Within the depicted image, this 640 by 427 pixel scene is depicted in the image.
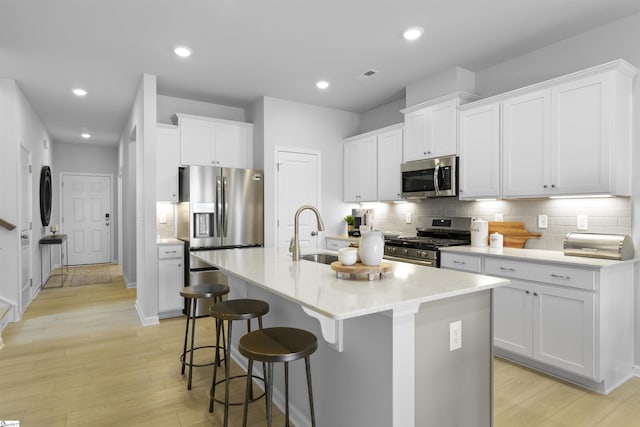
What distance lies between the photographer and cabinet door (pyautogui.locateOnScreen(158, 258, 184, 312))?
4.36m

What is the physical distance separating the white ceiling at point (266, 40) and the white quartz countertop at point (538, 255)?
73.5 inches

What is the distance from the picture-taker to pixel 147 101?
13.8ft

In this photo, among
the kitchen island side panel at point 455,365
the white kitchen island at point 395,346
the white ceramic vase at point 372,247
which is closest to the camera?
the white kitchen island at point 395,346

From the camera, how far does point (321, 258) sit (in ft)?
9.77

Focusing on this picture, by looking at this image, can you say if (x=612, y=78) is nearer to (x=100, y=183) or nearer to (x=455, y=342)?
(x=455, y=342)

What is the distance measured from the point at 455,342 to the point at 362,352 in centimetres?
47

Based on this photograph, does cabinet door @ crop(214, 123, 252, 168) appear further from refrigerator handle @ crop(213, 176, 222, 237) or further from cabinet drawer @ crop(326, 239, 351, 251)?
cabinet drawer @ crop(326, 239, 351, 251)

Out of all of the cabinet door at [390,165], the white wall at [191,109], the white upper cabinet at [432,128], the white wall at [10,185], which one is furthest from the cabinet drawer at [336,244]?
the white wall at [10,185]

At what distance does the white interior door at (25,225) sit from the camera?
184 inches

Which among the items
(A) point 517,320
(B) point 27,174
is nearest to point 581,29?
(A) point 517,320

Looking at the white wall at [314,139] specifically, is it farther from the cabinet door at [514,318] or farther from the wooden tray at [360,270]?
the wooden tray at [360,270]

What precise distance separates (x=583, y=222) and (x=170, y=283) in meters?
4.24

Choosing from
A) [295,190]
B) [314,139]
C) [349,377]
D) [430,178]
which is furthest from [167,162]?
[349,377]

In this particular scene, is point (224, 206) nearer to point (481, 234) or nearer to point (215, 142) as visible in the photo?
point (215, 142)
